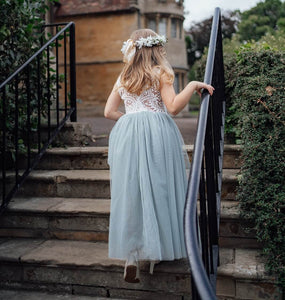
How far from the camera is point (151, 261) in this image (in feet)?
7.59

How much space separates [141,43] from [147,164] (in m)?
0.76

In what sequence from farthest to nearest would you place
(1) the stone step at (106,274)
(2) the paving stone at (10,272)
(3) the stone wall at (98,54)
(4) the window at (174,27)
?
(4) the window at (174,27) < (3) the stone wall at (98,54) < (2) the paving stone at (10,272) < (1) the stone step at (106,274)

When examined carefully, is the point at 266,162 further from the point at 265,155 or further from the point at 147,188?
the point at 147,188

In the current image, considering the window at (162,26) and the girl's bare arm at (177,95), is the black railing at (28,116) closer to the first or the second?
the girl's bare arm at (177,95)

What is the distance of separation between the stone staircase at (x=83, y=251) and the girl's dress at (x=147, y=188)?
0.20 metres

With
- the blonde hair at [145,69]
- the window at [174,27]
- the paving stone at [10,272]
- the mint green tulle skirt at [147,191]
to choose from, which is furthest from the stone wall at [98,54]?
the mint green tulle skirt at [147,191]

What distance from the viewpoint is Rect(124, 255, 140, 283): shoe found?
227cm

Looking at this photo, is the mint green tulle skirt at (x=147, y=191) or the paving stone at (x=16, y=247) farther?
the paving stone at (x=16, y=247)

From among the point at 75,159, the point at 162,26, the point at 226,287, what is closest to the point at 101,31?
the point at 162,26

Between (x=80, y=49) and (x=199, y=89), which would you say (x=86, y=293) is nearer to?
(x=199, y=89)

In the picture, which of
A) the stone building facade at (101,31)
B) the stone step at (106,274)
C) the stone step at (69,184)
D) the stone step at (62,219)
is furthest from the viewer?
the stone building facade at (101,31)

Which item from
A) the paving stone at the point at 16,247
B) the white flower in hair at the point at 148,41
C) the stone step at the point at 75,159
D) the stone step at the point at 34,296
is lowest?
the stone step at the point at 34,296

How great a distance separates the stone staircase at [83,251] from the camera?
7.64ft

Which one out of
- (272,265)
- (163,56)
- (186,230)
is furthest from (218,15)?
(186,230)
